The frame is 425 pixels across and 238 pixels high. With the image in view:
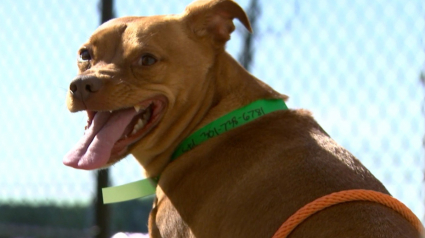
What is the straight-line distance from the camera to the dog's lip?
8.66ft

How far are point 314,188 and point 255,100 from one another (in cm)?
72

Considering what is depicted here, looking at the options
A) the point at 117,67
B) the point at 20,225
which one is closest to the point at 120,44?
the point at 117,67

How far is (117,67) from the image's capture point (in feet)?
8.91

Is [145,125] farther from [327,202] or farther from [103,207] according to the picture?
[103,207]

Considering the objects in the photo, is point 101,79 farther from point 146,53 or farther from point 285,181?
point 285,181

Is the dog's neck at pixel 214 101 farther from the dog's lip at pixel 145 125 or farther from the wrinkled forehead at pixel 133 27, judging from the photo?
the wrinkled forehead at pixel 133 27

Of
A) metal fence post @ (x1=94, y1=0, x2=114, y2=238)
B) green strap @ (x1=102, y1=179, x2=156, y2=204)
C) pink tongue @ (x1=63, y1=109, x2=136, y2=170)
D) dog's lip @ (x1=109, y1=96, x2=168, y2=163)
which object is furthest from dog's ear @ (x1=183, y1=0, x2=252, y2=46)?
metal fence post @ (x1=94, y1=0, x2=114, y2=238)

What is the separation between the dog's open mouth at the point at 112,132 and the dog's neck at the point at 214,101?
88 mm

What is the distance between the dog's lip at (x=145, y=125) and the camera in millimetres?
2639

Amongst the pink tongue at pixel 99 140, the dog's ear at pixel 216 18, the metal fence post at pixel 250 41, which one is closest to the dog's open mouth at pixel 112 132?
the pink tongue at pixel 99 140

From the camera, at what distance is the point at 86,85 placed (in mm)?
2596

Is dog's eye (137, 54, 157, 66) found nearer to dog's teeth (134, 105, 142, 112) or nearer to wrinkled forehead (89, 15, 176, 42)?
wrinkled forehead (89, 15, 176, 42)

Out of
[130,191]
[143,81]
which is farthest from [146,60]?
[130,191]

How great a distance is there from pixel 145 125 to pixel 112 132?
168 millimetres
